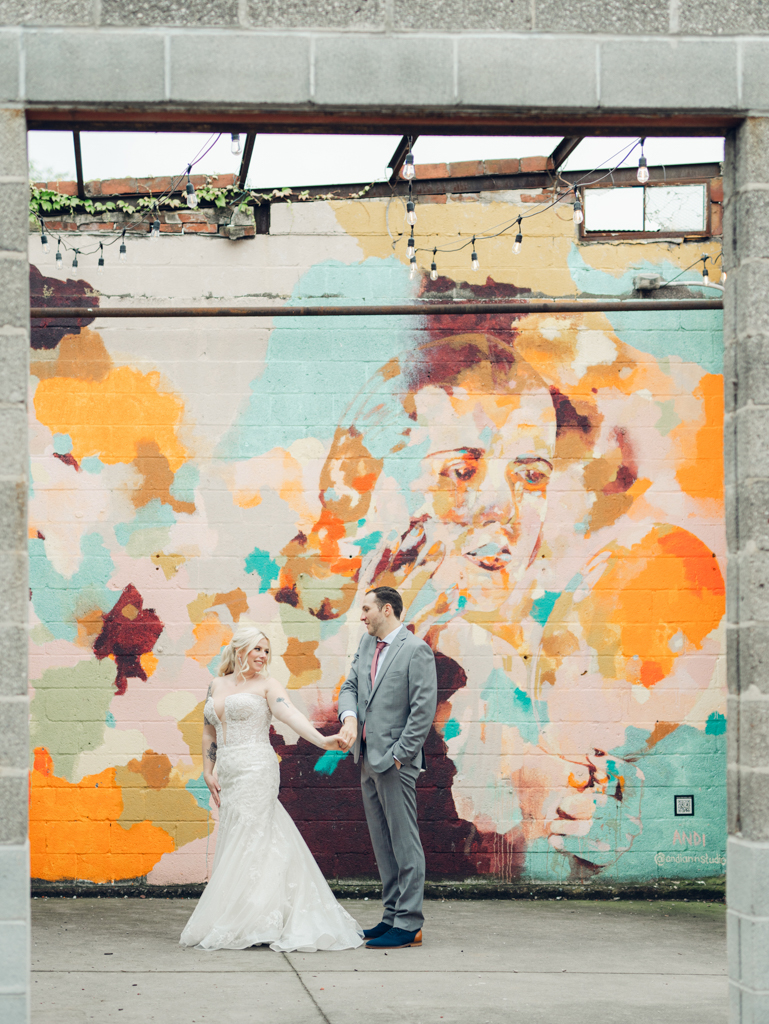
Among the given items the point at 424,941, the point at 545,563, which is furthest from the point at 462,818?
the point at 545,563

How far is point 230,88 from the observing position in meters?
4.01

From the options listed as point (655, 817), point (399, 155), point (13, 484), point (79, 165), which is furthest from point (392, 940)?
point (79, 165)

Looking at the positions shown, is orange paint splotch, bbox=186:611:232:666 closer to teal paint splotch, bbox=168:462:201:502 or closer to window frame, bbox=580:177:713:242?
teal paint splotch, bbox=168:462:201:502

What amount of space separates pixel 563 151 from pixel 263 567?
3.10 metres

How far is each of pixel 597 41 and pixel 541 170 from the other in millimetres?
3448

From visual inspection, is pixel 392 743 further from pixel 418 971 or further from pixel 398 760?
pixel 418 971

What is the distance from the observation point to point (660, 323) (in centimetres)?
750

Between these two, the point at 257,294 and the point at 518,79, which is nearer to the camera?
the point at 518,79

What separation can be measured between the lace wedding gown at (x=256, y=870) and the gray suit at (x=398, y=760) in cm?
35

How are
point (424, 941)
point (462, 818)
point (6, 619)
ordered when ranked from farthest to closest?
1. point (462, 818)
2. point (424, 941)
3. point (6, 619)

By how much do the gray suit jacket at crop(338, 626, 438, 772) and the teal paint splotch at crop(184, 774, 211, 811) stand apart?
1317 millimetres

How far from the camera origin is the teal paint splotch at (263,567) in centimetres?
736

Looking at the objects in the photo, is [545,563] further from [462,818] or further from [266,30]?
[266,30]

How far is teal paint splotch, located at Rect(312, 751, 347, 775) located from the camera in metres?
7.33
